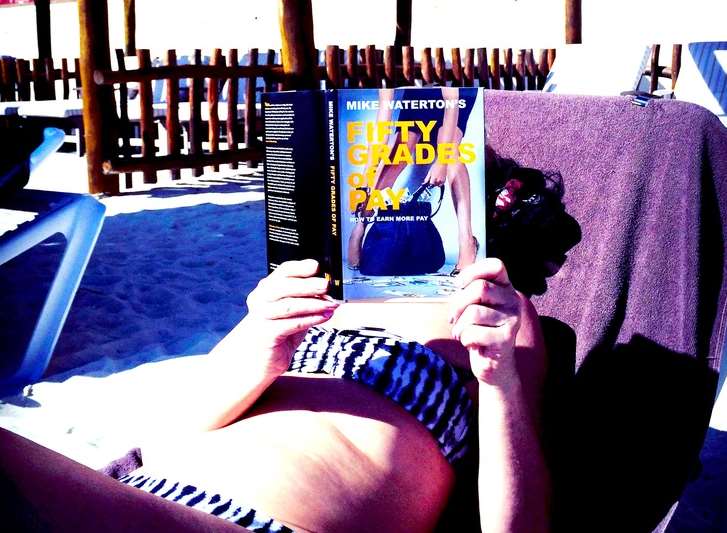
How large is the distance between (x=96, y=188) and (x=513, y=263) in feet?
19.5

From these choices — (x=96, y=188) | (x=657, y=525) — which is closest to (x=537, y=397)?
(x=657, y=525)

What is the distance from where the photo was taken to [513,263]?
1.81 m

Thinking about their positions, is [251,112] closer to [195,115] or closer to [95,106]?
[195,115]

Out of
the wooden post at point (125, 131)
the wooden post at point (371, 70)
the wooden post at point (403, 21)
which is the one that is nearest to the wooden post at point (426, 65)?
the wooden post at point (371, 70)

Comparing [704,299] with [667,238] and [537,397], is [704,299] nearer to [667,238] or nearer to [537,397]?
[667,238]

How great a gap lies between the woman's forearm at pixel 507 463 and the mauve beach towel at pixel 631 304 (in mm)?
158

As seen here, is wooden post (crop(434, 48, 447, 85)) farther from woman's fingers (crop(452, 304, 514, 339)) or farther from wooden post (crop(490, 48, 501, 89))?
woman's fingers (crop(452, 304, 514, 339))

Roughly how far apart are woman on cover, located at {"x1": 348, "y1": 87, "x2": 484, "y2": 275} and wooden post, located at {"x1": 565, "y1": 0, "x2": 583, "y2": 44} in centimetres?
906

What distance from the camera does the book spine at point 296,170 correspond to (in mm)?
1243

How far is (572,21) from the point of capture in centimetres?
966

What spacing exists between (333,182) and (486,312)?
32 cm

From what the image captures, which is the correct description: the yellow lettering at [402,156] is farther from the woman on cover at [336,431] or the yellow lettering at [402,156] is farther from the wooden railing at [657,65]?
the wooden railing at [657,65]

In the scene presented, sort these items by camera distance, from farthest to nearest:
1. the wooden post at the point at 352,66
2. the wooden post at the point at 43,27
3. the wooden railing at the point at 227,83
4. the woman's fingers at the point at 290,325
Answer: the wooden post at the point at 43,27
the wooden post at the point at 352,66
the wooden railing at the point at 227,83
the woman's fingers at the point at 290,325

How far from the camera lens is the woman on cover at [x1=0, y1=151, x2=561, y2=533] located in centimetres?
120
